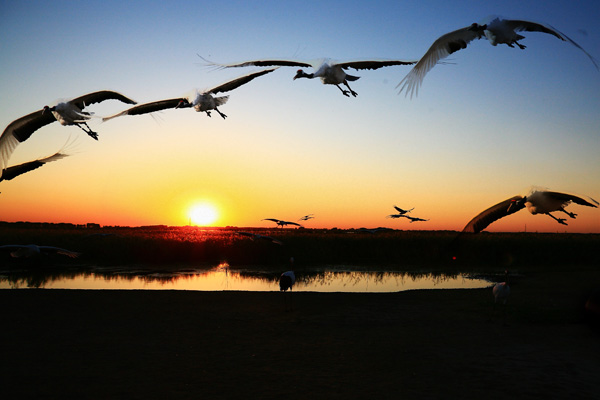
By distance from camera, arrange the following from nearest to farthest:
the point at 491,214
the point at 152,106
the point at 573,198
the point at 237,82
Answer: the point at 573,198, the point at 491,214, the point at 237,82, the point at 152,106

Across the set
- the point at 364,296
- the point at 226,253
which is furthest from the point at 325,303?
the point at 226,253

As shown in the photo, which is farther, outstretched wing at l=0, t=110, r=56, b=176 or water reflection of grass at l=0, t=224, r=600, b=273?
water reflection of grass at l=0, t=224, r=600, b=273

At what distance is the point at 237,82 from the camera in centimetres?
1216

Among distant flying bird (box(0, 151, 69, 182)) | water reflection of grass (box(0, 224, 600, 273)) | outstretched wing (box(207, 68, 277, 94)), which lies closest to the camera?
distant flying bird (box(0, 151, 69, 182))

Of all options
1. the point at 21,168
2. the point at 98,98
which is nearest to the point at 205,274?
the point at 98,98

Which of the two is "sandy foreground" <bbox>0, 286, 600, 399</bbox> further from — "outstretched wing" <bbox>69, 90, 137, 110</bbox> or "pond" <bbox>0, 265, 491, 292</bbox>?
"outstretched wing" <bbox>69, 90, 137, 110</bbox>

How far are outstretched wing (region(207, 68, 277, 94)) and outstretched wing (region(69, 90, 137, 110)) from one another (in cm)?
197

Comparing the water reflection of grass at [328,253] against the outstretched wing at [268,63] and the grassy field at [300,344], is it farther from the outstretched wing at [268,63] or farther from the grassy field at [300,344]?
the outstretched wing at [268,63]

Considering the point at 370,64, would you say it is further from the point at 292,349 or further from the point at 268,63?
the point at 292,349

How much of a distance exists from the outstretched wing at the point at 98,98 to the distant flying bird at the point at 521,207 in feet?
26.5

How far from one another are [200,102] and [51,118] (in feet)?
11.5

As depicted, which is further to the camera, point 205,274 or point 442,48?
point 205,274

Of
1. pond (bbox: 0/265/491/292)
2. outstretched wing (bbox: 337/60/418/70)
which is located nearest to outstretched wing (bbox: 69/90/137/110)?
outstretched wing (bbox: 337/60/418/70)

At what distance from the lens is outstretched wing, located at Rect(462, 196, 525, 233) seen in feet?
29.4
